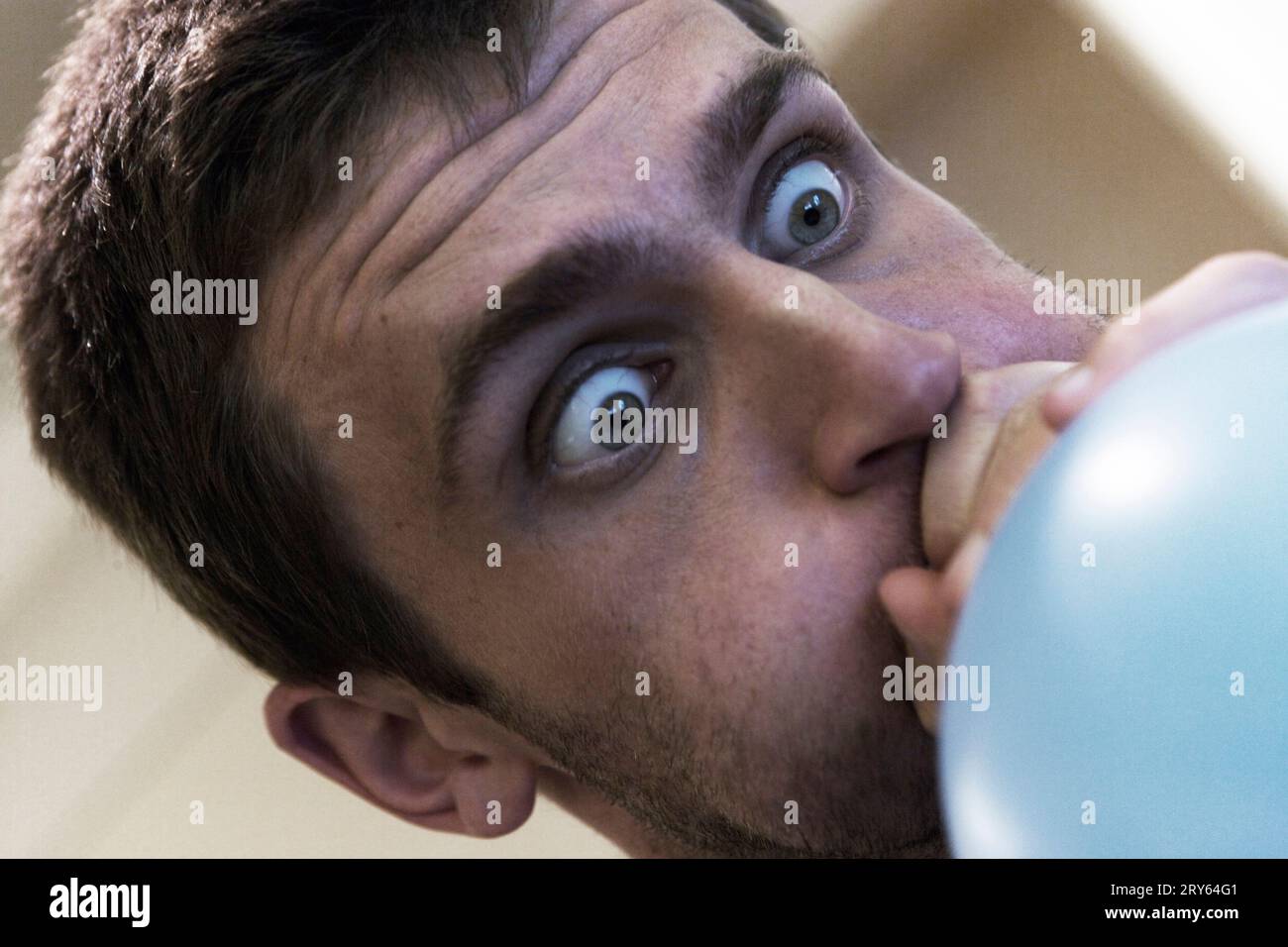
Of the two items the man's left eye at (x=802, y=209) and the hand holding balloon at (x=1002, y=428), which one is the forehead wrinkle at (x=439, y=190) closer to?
the man's left eye at (x=802, y=209)

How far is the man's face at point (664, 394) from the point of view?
729 mm

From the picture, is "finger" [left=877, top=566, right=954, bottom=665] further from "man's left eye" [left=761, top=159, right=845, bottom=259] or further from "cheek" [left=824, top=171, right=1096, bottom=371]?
"man's left eye" [left=761, top=159, right=845, bottom=259]

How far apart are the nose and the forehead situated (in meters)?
0.16

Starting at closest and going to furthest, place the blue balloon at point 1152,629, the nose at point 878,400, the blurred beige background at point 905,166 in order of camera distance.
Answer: the blue balloon at point 1152,629 → the nose at point 878,400 → the blurred beige background at point 905,166

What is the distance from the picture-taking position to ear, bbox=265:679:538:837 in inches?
39.4

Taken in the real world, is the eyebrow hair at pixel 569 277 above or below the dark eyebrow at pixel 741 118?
below

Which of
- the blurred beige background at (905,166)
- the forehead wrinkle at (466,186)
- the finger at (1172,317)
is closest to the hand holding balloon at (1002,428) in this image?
the finger at (1172,317)

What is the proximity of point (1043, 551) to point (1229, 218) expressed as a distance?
1.38 m

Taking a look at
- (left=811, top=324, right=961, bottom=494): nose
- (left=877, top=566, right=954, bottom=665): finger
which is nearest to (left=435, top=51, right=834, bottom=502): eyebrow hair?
(left=811, top=324, right=961, bottom=494): nose

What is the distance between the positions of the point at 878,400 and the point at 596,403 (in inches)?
7.7

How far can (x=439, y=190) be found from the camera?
807mm

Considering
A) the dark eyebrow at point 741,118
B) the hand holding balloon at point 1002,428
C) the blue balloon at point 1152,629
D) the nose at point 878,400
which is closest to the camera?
the blue balloon at point 1152,629

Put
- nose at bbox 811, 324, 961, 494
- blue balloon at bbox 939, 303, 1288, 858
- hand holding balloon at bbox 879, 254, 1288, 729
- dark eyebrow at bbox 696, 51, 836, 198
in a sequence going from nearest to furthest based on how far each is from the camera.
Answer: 1. blue balloon at bbox 939, 303, 1288, 858
2. hand holding balloon at bbox 879, 254, 1288, 729
3. nose at bbox 811, 324, 961, 494
4. dark eyebrow at bbox 696, 51, 836, 198

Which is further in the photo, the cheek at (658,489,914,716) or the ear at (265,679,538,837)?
the ear at (265,679,538,837)
